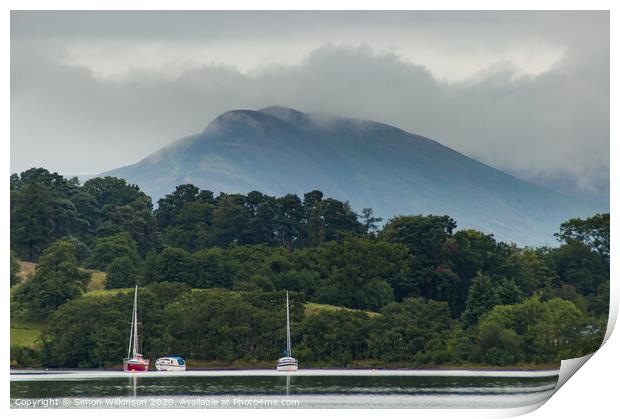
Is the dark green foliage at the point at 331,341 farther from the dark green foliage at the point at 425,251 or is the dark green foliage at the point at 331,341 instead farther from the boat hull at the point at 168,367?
the dark green foliage at the point at 425,251

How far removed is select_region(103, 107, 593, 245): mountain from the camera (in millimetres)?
23344

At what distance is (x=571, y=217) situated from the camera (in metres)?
23.5

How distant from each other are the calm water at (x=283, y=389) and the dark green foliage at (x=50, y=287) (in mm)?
1294

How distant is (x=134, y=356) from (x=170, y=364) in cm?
55

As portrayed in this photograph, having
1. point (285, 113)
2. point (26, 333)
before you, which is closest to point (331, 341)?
point (285, 113)

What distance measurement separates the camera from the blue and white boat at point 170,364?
849 inches

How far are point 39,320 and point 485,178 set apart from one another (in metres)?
7.52

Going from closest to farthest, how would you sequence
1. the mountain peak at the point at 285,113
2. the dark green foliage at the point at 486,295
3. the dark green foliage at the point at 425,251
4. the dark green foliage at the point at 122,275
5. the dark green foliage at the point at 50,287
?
the mountain peak at the point at 285,113 < the dark green foliage at the point at 50,287 < the dark green foliage at the point at 486,295 < the dark green foliage at the point at 122,275 < the dark green foliage at the point at 425,251

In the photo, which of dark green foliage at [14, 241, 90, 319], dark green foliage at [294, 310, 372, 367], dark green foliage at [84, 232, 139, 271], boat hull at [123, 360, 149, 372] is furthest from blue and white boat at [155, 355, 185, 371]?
dark green foliage at [84, 232, 139, 271]

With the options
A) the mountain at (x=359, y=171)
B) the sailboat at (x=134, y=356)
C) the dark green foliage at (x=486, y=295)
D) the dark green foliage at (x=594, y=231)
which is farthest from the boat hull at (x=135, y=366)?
the dark green foliage at (x=594, y=231)

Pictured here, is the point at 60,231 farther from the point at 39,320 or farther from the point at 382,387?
the point at 382,387

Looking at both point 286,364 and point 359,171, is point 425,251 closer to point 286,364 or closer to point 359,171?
point 359,171

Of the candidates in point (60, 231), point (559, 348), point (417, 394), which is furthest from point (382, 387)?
point (60, 231)

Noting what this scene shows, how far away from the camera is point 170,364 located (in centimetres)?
2162
